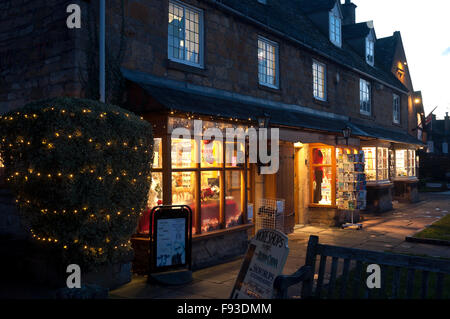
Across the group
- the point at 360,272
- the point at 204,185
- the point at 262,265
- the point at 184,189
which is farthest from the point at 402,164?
the point at 262,265

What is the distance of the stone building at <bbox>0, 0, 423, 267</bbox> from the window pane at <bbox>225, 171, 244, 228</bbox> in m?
0.02

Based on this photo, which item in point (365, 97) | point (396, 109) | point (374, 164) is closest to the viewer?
point (374, 164)

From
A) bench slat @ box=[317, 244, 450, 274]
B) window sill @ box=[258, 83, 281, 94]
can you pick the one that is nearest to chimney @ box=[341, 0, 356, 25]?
window sill @ box=[258, 83, 281, 94]

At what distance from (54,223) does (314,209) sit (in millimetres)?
9720

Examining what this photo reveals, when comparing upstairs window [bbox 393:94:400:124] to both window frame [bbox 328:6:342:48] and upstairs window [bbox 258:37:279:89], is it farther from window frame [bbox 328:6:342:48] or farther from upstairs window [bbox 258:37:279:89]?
upstairs window [bbox 258:37:279:89]

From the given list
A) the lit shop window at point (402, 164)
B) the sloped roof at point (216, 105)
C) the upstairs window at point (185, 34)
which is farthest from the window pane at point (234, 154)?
the lit shop window at point (402, 164)

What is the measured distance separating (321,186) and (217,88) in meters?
5.80

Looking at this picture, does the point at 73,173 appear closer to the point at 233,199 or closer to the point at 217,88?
the point at 233,199

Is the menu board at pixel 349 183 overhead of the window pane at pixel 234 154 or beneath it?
beneath

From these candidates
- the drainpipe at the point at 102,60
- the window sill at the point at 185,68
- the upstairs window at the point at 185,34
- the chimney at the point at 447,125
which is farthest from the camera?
the chimney at the point at 447,125

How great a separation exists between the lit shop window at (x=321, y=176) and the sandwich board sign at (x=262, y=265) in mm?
9320

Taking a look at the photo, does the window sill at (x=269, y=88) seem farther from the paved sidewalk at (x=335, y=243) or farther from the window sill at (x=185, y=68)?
the paved sidewalk at (x=335, y=243)

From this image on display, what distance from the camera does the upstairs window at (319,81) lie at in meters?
14.4

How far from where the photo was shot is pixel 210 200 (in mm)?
8789
